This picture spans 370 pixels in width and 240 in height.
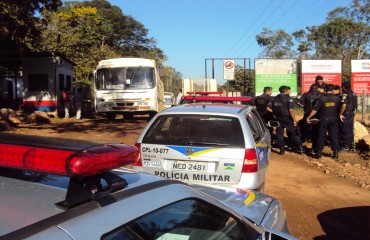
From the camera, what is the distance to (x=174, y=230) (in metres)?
2.07

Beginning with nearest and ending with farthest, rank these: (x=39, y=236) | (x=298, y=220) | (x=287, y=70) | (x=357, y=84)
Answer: (x=39, y=236) < (x=298, y=220) < (x=357, y=84) < (x=287, y=70)

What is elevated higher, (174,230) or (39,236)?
(39,236)

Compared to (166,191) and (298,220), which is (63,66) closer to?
(298,220)

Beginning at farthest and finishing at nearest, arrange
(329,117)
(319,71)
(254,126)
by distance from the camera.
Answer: (319,71) < (329,117) < (254,126)

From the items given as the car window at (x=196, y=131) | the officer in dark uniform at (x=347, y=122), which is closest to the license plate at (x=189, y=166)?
the car window at (x=196, y=131)

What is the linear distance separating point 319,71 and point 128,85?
10.2 metres

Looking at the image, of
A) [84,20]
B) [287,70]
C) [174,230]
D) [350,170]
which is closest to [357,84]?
[287,70]

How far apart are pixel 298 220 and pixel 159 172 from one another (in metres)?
2.01

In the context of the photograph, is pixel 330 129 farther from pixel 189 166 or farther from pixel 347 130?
pixel 189 166

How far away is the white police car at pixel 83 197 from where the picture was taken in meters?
1.45

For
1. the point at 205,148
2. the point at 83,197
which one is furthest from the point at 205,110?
the point at 83,197

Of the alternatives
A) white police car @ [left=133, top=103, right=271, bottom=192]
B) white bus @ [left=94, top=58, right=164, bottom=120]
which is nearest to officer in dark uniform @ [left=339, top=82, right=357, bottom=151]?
white police car @ [left=133, top=103, right=271, bottom=192]

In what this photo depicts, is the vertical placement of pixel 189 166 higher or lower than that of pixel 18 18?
lower

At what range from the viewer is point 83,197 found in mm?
1603
